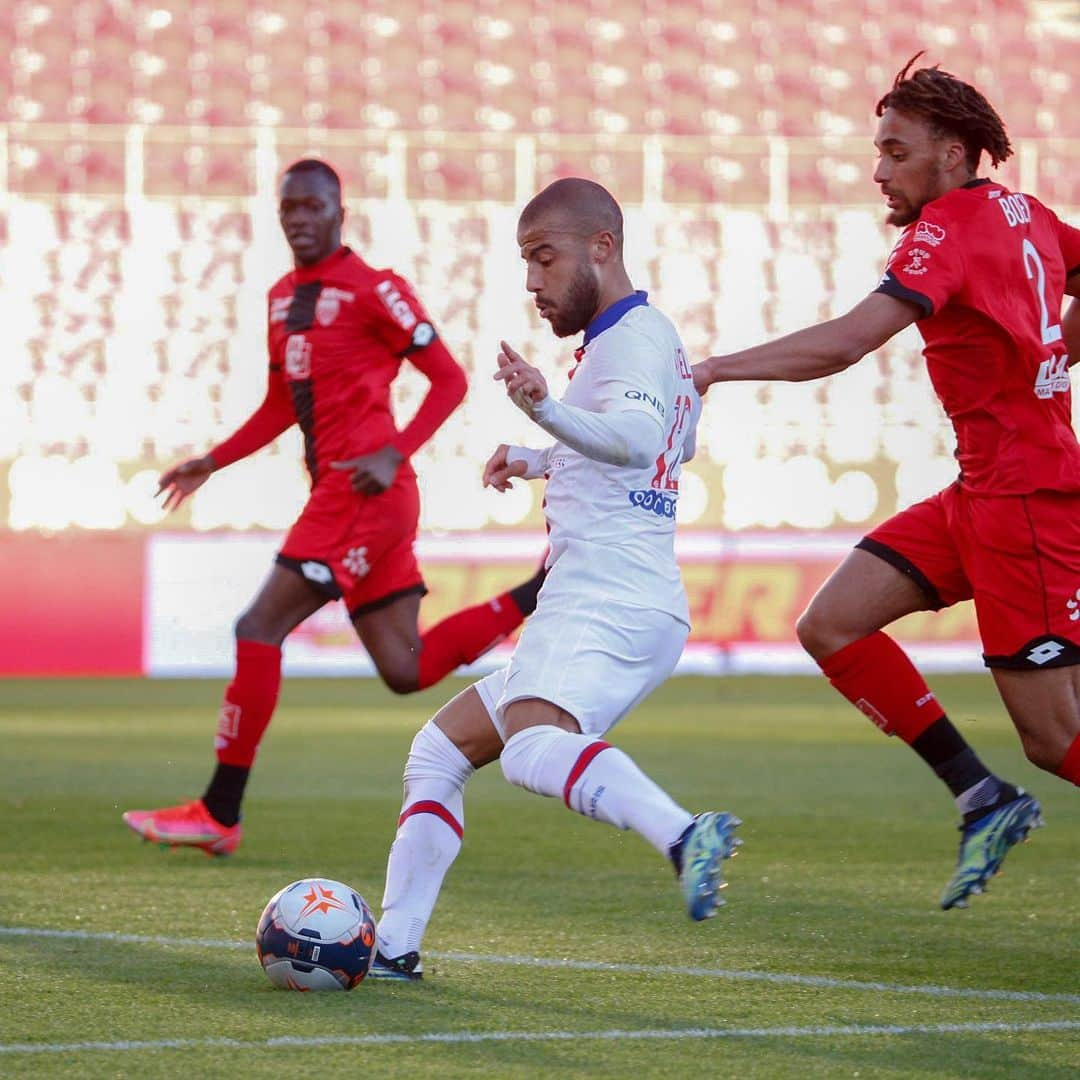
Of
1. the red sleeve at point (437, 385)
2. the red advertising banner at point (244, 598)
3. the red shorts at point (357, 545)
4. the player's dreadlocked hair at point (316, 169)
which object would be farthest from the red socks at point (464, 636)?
the red advertising banner at point (244, 598)

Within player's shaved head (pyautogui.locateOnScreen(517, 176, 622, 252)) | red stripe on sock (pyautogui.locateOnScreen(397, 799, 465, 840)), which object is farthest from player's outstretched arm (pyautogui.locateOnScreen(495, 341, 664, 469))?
red stripe on sock (pyautogui.locateOnScreen(397, 799, 465, 840))

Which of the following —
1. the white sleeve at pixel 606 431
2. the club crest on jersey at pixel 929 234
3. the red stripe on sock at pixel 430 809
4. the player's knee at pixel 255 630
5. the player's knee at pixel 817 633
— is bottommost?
the red stripe on sock at pixel 430 809

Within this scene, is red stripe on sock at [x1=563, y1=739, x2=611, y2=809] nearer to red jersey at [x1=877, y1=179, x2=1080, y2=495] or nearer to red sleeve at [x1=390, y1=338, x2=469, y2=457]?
red jersey at [x1=877, y1=179, x2=1080, y2=495]

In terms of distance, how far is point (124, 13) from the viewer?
827 inches

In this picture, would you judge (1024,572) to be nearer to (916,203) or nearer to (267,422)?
(916,203)

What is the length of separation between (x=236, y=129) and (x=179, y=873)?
1426cm

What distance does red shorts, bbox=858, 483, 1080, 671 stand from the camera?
15.2 ft

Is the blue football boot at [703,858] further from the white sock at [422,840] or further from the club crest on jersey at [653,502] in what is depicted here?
the white sock at [422,840]

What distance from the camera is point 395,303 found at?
23.4 feet

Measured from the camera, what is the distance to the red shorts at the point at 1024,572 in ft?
15.2

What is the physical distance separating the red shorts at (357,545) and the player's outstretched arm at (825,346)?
2.91m

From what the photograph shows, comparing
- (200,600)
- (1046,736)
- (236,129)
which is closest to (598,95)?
(236,129)

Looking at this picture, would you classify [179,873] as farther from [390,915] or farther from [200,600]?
[200,600]

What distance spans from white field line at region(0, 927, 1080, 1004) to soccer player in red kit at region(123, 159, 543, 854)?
6.30 ft
